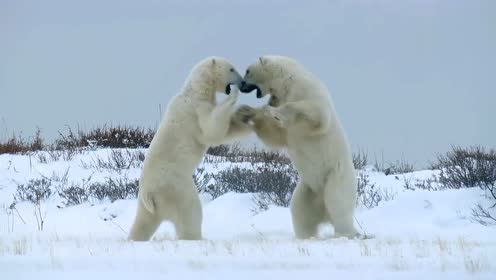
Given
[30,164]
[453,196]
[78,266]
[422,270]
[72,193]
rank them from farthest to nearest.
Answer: [30,164] → [72,193] → [453,196] → [78,266] → [422,270]

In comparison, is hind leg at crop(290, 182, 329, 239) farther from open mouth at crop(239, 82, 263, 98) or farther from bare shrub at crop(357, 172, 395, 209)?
bare shrub at crop(357, 172, 395, 209)

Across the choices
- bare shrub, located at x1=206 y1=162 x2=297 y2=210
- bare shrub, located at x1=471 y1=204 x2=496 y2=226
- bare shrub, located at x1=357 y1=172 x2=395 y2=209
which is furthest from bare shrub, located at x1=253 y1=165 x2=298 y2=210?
bare shrub, located at x1=471 y1=204 x2=496 y2=226

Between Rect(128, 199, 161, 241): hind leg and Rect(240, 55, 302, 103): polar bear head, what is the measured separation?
1779mm

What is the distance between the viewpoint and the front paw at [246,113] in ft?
24.6

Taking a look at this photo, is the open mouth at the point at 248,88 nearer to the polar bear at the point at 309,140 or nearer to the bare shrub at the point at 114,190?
the polar bear at the point at 309,140

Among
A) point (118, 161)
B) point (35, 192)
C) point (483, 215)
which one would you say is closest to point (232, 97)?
point (483, 215)

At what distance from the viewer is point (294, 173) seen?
43.3ft

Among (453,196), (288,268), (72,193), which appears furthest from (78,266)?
(72,193)

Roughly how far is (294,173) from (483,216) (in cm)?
413

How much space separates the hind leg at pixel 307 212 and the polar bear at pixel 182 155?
3.08 feet

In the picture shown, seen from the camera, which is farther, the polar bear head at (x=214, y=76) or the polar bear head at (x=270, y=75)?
the polar bear head at (x=214, y=76)

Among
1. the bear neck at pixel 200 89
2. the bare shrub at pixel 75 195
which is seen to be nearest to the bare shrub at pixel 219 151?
the bare shrub at pixel 75 195

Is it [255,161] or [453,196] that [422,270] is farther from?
[255,161]

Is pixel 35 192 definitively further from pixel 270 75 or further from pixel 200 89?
pixel 270 75
